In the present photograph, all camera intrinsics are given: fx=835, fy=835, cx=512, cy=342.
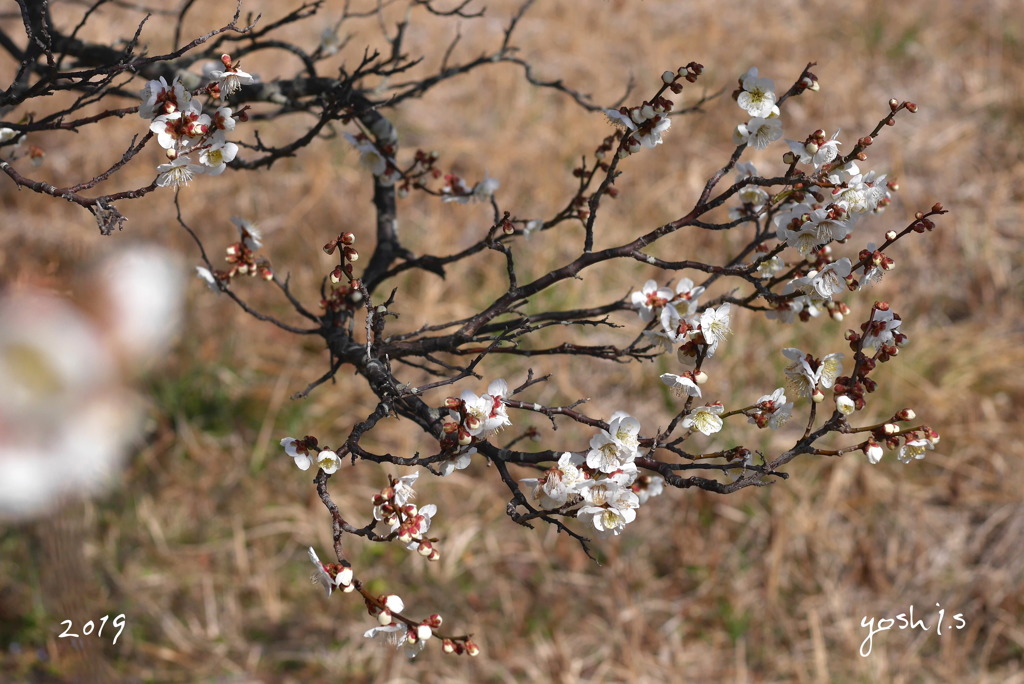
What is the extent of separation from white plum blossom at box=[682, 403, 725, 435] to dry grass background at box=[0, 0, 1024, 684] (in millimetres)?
1895

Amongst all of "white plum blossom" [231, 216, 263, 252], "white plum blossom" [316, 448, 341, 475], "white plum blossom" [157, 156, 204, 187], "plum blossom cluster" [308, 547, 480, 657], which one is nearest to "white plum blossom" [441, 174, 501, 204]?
"white plum blossom" [231, 216, 263, 252]

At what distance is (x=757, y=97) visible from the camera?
148 centimetres

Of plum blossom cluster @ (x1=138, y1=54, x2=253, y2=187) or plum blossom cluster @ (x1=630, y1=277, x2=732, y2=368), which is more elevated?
plum blossom cluster @ (x1=138, y1=54, x2=253, y2=187)

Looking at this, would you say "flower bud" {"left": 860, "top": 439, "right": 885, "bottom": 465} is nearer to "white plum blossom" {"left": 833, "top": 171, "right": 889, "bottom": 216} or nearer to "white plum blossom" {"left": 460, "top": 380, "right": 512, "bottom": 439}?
"white plum blossom" {"left": 833, "top": 171, "right": 889, "bottom": 216}

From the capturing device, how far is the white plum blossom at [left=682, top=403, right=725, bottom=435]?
56.0 inches

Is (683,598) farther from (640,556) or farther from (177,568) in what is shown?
(177,568)

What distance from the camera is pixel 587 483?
52.7 inches

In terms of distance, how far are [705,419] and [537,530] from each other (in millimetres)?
2809

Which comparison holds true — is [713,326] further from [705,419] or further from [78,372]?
[78,372]

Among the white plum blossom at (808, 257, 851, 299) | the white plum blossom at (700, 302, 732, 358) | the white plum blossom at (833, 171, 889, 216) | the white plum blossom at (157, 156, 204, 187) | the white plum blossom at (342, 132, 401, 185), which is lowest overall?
the white plum blossom at (700, 302, 732, 358)

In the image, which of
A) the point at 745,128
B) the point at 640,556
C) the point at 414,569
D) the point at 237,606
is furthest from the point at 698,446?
the point at 745,128

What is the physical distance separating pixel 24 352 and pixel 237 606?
57.6 inches

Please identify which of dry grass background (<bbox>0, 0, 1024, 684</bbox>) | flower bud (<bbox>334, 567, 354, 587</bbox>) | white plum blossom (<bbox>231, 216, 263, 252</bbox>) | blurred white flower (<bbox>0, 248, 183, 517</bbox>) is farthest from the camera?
dry grass background (<bbox>0, 0, 1024, 684</bbox>)

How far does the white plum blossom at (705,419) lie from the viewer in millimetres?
1423
